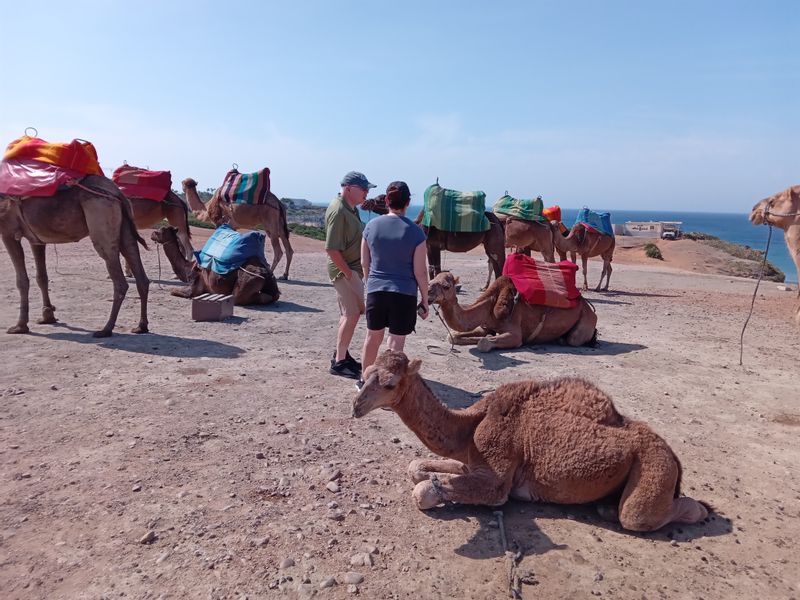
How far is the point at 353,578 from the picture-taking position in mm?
3055

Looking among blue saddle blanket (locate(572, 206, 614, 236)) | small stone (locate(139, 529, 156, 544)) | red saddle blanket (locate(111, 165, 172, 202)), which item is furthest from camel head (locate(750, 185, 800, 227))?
red saddle blanket (locate(111, 165, 172, 202))

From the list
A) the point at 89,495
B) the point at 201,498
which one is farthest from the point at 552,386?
the point at 89,495

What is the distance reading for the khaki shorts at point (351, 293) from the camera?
6152 mm

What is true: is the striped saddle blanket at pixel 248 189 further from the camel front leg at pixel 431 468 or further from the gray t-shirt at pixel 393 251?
the camel front leg at pixel 431 468

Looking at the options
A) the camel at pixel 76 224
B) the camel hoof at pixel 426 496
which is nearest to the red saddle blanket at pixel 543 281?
the camel hoof at pixel 426 496

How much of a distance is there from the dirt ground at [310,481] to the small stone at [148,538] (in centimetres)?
1

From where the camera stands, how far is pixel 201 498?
3779 mm

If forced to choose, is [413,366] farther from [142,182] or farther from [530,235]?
[142,182]

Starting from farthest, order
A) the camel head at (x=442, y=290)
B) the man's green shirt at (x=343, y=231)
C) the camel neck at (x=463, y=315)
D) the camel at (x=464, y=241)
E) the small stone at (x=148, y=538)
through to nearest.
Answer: the camel at (x=464, y=241)
the camel neck at (x=463, y=315)
the camel head at (x=442, y=290)
the man's green shirt at (x=343, y=231)
the small stone at (x=148, y=538)

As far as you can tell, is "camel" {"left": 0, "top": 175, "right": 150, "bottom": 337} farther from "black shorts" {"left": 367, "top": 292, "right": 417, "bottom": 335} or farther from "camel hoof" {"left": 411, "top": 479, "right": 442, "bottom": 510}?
"camel hoof" {"left": 411, "top": 479, "right": 442, "bottom": 510}

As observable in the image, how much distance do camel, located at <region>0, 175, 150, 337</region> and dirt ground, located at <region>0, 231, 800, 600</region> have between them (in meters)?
0.57

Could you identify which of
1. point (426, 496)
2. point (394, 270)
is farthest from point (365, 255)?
point (426, 496)

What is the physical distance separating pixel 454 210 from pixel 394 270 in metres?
7.34

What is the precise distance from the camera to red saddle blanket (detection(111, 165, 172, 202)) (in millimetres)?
13133
